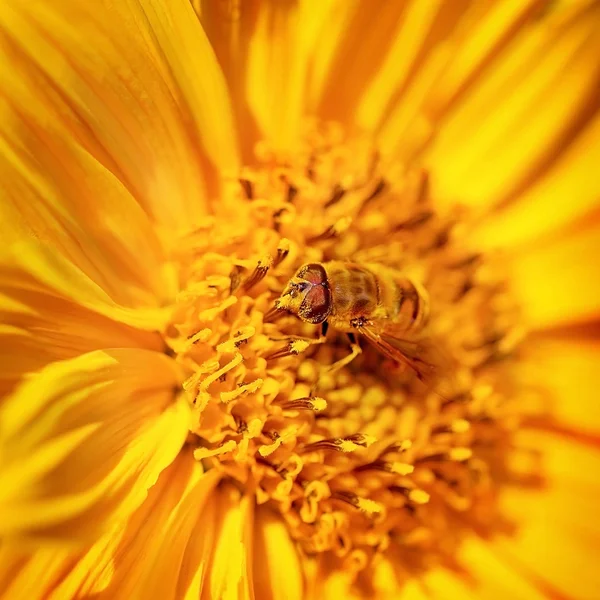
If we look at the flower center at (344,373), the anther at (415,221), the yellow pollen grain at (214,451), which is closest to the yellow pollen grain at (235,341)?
the flower center at (344,373)

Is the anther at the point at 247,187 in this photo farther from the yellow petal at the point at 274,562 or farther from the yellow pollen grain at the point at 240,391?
the yellow petal at the point at 274,562

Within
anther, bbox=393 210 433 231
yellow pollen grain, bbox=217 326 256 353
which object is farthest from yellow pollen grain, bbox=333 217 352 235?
yellow pollen grain, bbox=217 326 256 353

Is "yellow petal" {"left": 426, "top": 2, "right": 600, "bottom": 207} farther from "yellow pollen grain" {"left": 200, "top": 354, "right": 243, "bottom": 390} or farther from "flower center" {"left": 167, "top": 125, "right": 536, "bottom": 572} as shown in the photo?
"yellow pollen grain" {"left": 200, "top": 354, "right": 243, "bottom": 390}

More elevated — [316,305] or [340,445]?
[316,305]

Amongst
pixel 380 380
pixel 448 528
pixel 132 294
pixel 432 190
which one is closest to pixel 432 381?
pixel 380 380

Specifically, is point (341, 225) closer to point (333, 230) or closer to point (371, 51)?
point (333, 230)

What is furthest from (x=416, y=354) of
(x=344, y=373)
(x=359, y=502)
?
(x=359, y=502)

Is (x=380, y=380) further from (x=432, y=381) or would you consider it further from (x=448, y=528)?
(x=448, y=528)
